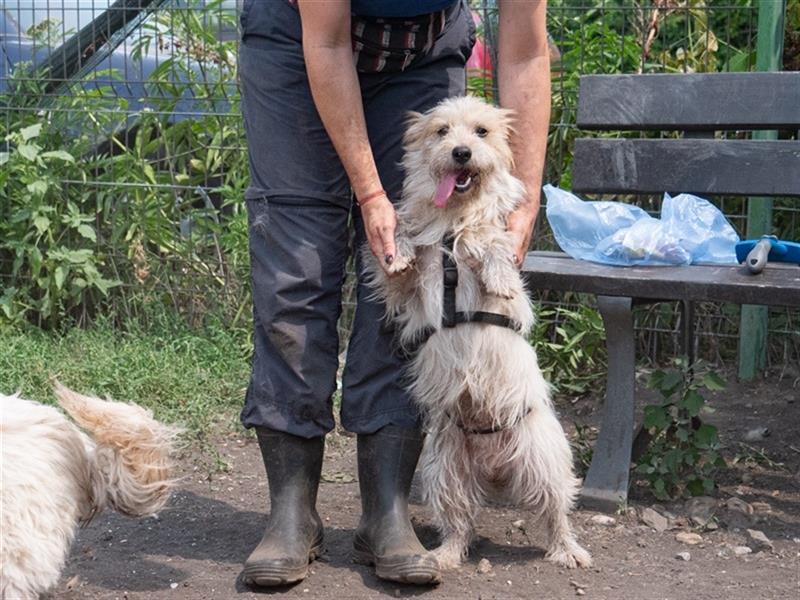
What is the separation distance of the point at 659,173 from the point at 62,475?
2545mm

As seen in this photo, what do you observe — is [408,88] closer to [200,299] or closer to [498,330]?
[498,330]

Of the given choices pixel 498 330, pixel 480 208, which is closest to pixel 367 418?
pixel 498 330

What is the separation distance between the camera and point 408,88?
356 cm

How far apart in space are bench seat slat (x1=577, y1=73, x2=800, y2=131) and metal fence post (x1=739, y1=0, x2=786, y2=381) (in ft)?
3.01

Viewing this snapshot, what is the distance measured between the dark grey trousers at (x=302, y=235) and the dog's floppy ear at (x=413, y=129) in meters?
0.05

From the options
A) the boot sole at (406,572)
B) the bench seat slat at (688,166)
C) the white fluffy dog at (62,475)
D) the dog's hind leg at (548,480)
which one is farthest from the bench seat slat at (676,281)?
the white fluffy dog at (62,475)

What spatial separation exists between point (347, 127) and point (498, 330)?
27.7 inches

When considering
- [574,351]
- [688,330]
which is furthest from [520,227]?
[574,351]

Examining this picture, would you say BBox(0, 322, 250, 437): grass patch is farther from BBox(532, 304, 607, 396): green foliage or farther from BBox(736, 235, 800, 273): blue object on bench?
BBox(736, 235, 800, 273): blue object on bench

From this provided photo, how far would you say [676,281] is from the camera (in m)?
A: 3.79

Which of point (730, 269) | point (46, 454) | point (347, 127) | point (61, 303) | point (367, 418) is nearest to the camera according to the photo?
point (46, 454)

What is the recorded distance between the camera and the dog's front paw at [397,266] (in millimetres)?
3355

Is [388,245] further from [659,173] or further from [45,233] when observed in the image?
[45,233]

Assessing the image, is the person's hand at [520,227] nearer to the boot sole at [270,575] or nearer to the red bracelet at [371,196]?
the red bracelet at [371,196]
